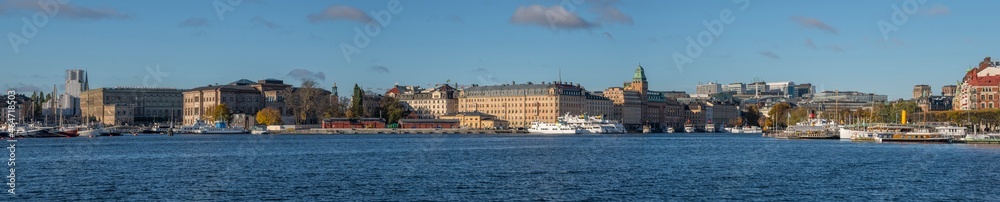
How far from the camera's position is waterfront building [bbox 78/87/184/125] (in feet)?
596

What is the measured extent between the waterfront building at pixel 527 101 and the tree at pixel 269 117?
1609 inches

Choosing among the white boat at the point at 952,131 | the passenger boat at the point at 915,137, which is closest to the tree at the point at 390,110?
the passenger boat at the point at 915,137

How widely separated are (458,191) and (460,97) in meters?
159

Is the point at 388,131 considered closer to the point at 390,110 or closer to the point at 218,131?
the point at 390,110

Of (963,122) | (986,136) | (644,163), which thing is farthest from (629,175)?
(963,122)

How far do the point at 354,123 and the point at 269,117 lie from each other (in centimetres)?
1115

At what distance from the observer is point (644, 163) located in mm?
57281

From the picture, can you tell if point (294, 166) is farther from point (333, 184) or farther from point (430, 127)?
point (430, 127)

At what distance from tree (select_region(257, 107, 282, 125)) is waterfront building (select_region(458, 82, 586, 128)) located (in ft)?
134

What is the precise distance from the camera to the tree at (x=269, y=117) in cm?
15762

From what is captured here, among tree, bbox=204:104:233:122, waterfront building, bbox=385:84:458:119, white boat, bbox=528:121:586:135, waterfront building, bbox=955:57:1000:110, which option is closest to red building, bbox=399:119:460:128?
white boat, bbox=528:121:586:135

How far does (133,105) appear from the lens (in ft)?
604

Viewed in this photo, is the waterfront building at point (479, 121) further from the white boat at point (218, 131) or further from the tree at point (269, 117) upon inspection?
the white boat at point (218, 131)

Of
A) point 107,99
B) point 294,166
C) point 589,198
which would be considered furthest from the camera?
point 107,99
